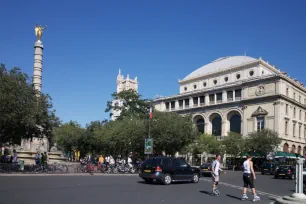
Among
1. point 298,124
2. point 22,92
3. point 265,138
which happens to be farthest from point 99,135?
point 298,124

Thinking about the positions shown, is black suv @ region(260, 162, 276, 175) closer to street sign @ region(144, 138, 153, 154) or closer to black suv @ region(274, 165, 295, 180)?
black suv @ region(274, 165, 295, 180)

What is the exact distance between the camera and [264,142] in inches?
2072

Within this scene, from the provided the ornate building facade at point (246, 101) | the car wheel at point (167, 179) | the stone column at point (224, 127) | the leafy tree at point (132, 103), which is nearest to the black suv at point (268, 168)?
the ornate building facade at point (246, 101)

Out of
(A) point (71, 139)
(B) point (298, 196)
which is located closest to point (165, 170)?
(B) point (298, 196)

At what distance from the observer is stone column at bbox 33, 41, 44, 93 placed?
43750mm

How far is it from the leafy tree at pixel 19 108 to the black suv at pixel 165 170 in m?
9.49

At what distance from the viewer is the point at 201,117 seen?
7369 centimetres

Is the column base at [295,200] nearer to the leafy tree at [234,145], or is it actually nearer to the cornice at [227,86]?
the leafy tree at [234,145]

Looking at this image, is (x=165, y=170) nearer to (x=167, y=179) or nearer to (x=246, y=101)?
(x=167, y=179)

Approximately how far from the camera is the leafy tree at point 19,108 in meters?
→ 23.4

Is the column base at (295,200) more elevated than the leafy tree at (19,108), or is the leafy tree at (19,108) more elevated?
the leafy tree at (19,108)

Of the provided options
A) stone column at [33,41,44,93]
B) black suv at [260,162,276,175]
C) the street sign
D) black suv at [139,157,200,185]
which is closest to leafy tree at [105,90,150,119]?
stone column at [33,41,44,93]

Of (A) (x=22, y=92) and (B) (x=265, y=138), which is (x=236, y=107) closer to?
(B) (x=265, y=138)

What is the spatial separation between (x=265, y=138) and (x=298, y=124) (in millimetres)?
16278
